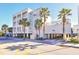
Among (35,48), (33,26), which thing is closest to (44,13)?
(33,26)

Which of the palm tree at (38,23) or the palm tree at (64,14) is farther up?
the palm tree at (64,14)

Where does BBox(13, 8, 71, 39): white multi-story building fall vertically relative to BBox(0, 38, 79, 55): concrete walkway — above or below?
above

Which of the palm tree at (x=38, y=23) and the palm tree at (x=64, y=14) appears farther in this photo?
the palm tree at (x=38, y=23)

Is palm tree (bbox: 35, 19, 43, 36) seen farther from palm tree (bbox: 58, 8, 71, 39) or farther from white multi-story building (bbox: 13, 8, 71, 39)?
palm tree (bbox: 58, 8, 71, 39)

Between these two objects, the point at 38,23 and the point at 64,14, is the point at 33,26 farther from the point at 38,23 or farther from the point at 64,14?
the point at 64,14

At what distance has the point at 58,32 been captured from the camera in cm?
824

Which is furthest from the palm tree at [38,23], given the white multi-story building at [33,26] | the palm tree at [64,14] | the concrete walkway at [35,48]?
the palm tree at [64,14]

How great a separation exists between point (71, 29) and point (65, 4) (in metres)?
0.69

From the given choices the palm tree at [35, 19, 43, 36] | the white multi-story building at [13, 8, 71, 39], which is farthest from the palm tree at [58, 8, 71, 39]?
the palm tree at [35, 19, 43, 36]

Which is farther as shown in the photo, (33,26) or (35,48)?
(33,26)

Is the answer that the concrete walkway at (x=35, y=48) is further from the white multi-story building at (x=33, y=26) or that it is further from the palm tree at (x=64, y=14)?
the palm tree at (x=64, y=14)

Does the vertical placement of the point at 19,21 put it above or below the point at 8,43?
above
